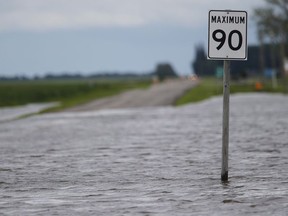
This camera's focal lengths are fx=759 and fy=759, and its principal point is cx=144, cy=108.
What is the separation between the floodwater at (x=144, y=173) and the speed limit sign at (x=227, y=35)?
196 cm

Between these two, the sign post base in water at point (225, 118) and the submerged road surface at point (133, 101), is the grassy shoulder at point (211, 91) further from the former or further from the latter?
the sign post base in water at point (225, 118)

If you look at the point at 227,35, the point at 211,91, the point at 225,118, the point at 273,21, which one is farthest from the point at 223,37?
the point at 273,21

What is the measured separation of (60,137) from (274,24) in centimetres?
7264

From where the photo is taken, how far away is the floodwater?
9.52m

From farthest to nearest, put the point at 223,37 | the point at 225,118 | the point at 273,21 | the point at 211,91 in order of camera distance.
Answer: the point at 273,21
the point at 211,91
the point at 225,118
the point at 223,37

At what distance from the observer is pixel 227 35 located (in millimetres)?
11594

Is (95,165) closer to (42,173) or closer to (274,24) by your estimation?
(42,173)

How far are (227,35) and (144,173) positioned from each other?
9.35 feet

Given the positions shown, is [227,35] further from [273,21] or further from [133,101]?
[273,21]

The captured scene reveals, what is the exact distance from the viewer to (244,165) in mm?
13672

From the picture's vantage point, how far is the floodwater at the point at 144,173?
9.52m

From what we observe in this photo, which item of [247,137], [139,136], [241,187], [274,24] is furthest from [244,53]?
[274,24]

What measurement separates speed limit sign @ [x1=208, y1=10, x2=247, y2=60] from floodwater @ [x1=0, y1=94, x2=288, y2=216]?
6.43 ft

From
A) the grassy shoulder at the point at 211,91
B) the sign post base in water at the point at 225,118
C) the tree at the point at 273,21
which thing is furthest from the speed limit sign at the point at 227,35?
the tree at the point at 273,21
